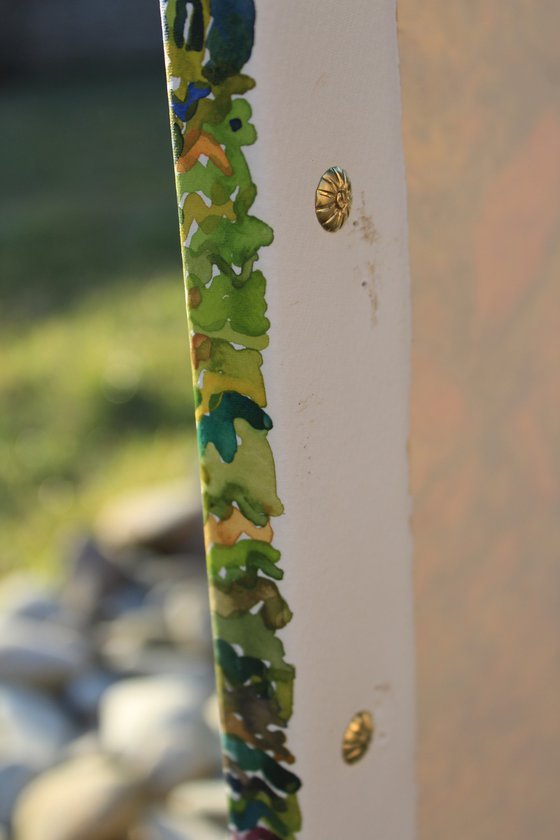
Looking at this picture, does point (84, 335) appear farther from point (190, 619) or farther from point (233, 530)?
point (233, 530)

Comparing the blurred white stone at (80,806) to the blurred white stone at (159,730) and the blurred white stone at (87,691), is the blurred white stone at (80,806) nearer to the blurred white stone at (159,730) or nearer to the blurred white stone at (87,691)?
the blurred white stone at (159,730)

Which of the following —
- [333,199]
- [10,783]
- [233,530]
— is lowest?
[10,783]

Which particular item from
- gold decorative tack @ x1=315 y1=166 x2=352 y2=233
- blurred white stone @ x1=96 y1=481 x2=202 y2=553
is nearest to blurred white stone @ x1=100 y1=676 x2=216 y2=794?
blurred white stone @ x1=96 y1=481 x2=202 y2=553

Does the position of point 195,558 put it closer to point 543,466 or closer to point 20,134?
point 543,466

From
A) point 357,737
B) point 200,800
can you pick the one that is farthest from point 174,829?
point 357,737

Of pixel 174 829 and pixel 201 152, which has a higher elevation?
pixel 201 152

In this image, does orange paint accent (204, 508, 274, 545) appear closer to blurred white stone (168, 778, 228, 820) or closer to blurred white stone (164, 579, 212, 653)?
blurred white stone (168, 778, 228, 820)
